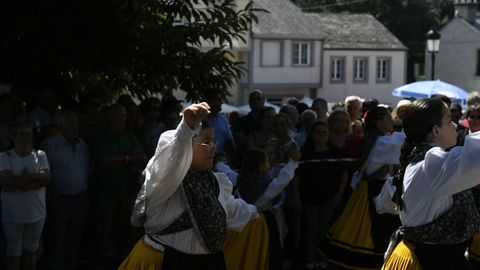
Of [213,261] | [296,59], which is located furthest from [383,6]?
[213,261]

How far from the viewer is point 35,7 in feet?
27.8

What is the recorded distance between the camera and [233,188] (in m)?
5.85

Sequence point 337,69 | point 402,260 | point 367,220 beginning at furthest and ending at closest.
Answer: point 337,69 < point 367,220 < point 402,260

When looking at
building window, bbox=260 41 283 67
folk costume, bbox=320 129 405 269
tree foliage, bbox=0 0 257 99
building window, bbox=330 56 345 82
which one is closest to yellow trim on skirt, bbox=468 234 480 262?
folk costume, bbox=320 129 405 269

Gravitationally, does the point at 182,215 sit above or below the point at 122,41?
below

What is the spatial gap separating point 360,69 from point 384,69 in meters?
1.51

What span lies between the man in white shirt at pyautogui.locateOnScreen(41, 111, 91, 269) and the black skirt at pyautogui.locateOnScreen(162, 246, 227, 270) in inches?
129

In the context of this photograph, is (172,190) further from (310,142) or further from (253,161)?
(310,142)

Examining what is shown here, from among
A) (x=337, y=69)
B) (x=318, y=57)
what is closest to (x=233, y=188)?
(x=318, y=57)

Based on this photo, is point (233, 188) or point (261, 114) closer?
point (233, 188)

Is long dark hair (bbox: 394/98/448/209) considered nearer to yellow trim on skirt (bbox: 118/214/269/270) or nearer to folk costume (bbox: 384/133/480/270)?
folk costume (bbox: 384/133/480/270)

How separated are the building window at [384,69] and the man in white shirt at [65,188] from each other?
37.8 meters

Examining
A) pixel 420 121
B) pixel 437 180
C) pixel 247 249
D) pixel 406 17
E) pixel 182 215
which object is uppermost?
pixel 406 17

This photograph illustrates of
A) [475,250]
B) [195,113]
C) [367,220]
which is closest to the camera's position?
[195,113]
